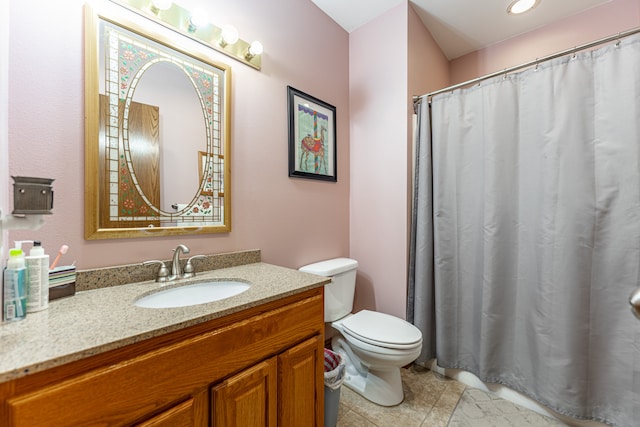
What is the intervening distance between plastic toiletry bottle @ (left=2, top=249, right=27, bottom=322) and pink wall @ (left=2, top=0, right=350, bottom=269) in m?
0.22

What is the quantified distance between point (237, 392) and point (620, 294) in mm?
1745

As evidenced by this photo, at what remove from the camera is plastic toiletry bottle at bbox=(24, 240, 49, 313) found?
0.74m

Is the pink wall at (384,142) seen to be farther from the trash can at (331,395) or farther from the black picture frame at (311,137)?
the trash can at (331,395)

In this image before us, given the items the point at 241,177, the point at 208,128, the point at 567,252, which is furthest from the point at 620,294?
the point at 208,128

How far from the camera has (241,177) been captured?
4.75 ft

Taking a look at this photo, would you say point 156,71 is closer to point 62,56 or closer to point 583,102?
point 62,56

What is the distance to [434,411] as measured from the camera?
1.50 metres

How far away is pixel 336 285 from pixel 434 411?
866 mm

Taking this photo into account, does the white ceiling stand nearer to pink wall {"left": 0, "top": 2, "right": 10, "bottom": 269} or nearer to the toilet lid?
pink wall {"left": 0, "top": 2, "right": 10, "bottom": 269}

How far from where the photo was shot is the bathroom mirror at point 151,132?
101 cm

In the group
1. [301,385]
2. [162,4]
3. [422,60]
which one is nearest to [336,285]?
[301,385]

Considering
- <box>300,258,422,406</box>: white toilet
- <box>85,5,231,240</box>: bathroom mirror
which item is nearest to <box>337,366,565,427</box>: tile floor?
<box>300,258,422,406</box>: white toilet

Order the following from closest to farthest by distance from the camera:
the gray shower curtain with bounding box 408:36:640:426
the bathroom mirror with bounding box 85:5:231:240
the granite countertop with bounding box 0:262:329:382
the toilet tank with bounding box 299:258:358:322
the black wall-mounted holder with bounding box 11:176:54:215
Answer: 1. the granite countertop with bounding box 0:262:329:382
2. the black wall-mounted holder with bounding box 11:176:54:215
3. the bathroom mirror with bounding box 85:5:231:240
4. the gray shower curtain with bounding box 408:36:640:426
5. the toilet tank with bounding box 299:258:358:322

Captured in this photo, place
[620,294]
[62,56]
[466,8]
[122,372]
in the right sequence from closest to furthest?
[122,372]
[62,56]
[620,294]
[466,8]
